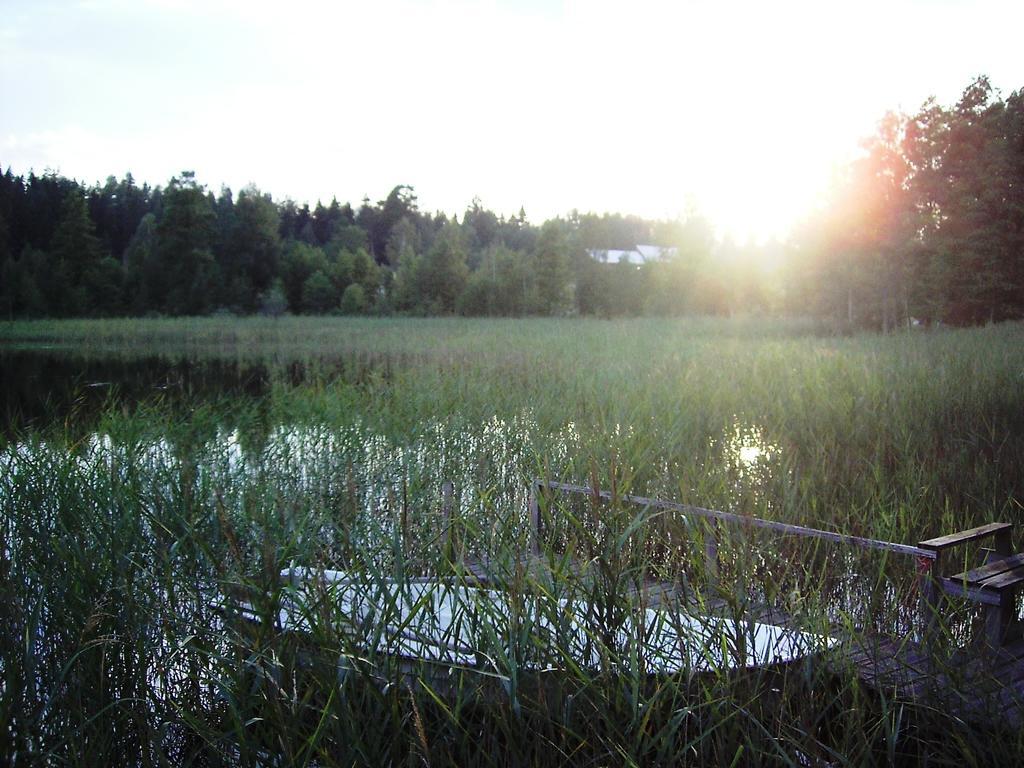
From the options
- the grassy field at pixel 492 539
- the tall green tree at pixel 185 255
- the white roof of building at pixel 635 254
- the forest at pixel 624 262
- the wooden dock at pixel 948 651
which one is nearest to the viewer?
the grassy field at pixel 492 539

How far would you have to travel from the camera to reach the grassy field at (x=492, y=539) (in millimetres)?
2254

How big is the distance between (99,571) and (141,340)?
2166 centimetres

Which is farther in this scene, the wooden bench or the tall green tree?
the tall green tree

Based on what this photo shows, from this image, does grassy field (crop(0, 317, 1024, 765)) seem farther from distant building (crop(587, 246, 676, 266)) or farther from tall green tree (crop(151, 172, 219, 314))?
distant building (crop(587, 246, 676, 266))

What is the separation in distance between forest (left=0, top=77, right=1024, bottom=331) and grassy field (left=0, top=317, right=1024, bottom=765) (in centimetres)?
763

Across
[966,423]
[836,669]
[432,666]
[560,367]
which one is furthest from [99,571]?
[560,367]

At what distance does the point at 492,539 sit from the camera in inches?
153

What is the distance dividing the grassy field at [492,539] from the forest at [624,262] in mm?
7634

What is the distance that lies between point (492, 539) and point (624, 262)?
34.7 meters

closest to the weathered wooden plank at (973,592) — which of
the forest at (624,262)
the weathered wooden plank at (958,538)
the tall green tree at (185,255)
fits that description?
the weathered wooden plank at (958,538)

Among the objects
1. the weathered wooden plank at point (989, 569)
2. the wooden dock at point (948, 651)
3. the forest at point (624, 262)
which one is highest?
the forest at point (624, 262)

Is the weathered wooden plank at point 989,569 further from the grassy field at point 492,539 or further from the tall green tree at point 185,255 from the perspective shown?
the tall green tree at point 185,255

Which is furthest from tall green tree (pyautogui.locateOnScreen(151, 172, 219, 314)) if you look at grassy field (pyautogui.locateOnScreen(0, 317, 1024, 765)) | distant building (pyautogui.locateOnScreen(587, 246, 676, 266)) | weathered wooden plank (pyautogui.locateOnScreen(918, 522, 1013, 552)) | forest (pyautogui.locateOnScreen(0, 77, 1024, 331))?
weathered wooden plank (pyautogui.locateOnScreen(918, 522, 1013, 552))

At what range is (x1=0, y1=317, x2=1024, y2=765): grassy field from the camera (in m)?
2.25
